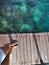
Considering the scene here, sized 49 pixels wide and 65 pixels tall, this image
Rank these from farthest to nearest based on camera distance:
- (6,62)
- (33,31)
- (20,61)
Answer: (33,31) → (20,61) → (6,62)

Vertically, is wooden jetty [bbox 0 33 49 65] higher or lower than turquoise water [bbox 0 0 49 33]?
lower

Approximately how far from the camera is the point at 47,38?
266cm

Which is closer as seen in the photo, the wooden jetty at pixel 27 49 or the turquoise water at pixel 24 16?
the wooden jetty at pixel 27 49

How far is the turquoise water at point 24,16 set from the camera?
2869 millimetres

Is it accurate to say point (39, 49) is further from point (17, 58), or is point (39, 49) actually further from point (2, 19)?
point (2, 19)

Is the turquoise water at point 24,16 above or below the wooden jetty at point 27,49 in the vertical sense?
above

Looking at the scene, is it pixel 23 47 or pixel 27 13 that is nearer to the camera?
pixel 23 47

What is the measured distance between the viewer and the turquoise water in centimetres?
287

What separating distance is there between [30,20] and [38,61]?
2.16ft

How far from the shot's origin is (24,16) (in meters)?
2.92

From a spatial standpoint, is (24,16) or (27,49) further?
(24,16)

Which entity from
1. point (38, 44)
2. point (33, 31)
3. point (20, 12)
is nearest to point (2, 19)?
point (20, 12)

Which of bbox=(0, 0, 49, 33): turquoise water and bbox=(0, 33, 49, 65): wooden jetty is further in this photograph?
bbox=(0, 0, 49, 33): turquoise water

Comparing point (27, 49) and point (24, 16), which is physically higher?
point (24, 16)
